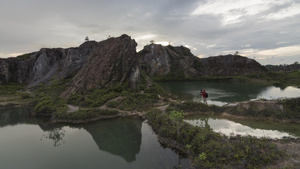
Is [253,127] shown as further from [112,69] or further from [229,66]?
[229,66]

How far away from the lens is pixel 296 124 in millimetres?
25797

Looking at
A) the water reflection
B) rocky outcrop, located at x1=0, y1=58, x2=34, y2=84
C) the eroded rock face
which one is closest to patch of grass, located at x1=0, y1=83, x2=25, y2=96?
rocky outcrop, located at x1=0, y1=58, x2=34, y2=84

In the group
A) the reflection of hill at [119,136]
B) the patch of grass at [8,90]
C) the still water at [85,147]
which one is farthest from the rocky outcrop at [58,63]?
the reflection of hill at [119,136]

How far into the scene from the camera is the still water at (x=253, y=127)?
2303 cm

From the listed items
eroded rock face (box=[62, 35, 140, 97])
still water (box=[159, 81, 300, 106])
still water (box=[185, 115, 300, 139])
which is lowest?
still water (box=[185, 115, 300, 139])

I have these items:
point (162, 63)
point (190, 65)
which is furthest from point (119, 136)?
point (190, 65)

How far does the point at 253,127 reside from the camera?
84.9 feet

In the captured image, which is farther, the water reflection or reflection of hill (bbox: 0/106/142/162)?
the water reflection

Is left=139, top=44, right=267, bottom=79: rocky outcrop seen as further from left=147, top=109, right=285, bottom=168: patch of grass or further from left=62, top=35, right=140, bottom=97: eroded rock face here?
left=147, top=109, right=285, bottom=168: patch of grass

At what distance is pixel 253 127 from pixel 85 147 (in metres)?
26.3

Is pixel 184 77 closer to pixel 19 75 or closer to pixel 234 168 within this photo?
pixel 19 75

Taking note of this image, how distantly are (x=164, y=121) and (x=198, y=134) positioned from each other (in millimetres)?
7240

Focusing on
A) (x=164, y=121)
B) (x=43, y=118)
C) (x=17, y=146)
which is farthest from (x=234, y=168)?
(x=43, y=118)

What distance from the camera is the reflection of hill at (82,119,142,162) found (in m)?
22.0
